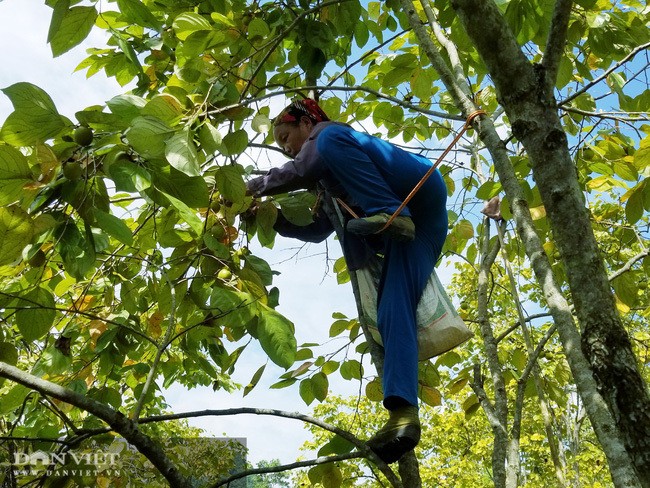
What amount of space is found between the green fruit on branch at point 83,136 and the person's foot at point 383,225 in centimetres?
90

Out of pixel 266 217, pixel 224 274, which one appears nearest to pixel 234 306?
pixel 224 274

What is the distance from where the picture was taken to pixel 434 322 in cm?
211

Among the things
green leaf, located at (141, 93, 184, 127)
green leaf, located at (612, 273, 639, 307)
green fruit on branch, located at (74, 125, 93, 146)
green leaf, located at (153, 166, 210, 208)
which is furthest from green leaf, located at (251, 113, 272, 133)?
green leaf, located at (612, 273, 639, 307)

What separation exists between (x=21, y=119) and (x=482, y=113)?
1.18 m

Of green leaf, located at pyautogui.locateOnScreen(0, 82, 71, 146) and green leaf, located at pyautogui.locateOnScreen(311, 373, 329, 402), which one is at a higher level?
green leaf, located at pyautogui.locateOnScreen(0, 82, 71, 146)

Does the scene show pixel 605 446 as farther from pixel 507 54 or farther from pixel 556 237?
pixel 507 54

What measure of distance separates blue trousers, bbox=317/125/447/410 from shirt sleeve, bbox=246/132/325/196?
52mm

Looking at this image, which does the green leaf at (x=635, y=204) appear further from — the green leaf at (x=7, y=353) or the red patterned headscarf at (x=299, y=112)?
the green leaf at (x=7, y=353)

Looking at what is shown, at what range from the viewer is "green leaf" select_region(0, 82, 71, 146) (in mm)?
1256

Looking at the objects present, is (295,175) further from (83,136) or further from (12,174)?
(12,174)

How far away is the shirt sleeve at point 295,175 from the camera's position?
217 centimetres

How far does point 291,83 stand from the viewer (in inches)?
125

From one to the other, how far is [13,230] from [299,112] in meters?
1.44

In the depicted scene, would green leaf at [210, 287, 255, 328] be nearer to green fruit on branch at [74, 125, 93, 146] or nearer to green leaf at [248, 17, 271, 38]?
green fruit on branch at [74, 125, 93, 146]
